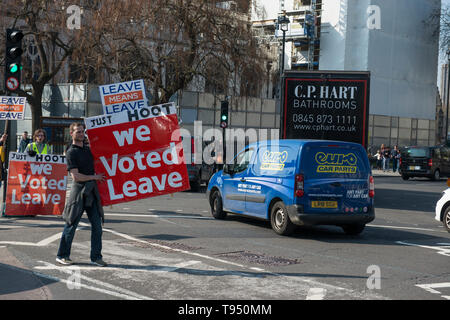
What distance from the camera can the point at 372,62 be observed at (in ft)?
175

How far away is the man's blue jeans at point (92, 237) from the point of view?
26.1ft

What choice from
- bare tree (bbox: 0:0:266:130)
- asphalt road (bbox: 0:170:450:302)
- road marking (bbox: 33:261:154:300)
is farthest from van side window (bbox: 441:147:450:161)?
road marking (bbox: 33:261:154:300)

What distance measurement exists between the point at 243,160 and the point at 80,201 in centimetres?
533

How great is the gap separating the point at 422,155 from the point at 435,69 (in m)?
30.6

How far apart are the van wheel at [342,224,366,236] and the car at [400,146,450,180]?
22.9 m

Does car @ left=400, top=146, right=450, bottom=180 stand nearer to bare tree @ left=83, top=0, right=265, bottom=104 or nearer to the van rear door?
bare tree @ left=83, top=0, right=265, bottom=104

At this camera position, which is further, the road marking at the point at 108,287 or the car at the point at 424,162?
the car at the point at 424,162

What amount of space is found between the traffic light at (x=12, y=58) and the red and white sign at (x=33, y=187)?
5.50ft

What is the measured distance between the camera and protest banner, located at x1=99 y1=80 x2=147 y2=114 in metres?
14.4

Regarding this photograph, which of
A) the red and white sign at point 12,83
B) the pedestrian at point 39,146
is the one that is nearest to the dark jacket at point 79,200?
the pedestrian at point 39,146

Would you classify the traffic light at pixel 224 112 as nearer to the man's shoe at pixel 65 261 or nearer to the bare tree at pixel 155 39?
the bare tree at pixel 155 39

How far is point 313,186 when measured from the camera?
35.7 ft

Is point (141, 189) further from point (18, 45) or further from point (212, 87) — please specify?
point (212, 87)
